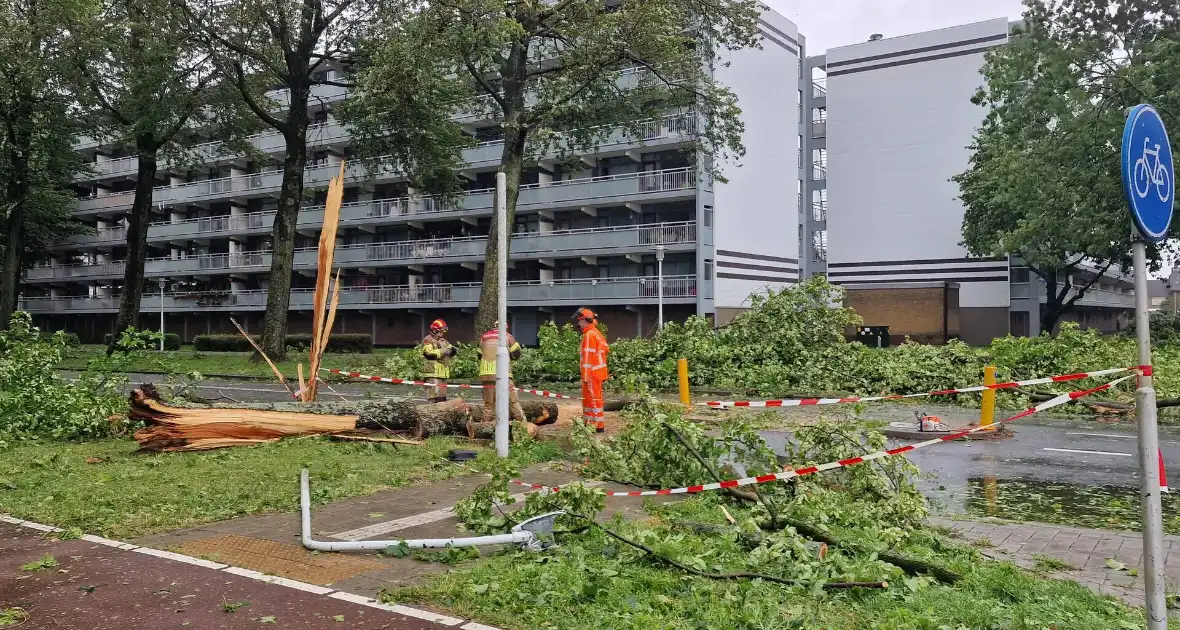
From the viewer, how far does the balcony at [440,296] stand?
134 feet

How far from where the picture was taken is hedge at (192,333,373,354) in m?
38.8

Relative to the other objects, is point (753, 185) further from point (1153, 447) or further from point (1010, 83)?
point (1153, 447)

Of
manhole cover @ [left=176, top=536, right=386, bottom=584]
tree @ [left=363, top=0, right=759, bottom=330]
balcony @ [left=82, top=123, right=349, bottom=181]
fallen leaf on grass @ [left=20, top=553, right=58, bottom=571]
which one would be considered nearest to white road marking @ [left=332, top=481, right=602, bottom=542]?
manhole cover @ [left=176, top=536, right=386, bottom=584]

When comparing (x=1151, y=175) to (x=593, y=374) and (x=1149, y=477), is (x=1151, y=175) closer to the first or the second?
(x=1149, y=477)

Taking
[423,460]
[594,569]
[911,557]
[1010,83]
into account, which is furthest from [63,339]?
[1010,83]

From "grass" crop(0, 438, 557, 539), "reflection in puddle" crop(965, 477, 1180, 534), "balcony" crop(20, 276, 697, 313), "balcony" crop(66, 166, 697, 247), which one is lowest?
"reflection in puddle" crop(965, 477, 1180, 534)

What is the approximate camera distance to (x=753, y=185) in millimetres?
44594

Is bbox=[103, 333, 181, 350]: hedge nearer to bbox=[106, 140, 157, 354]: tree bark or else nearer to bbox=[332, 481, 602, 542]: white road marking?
bbox=[106, 140, 157, 354]: tree bark

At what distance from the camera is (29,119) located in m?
32.1

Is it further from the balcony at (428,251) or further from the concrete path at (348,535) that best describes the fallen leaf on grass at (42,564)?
the balcony at (428,251)

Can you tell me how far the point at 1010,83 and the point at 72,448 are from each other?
1192 inches

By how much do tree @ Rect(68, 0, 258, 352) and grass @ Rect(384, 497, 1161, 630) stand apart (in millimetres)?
23686

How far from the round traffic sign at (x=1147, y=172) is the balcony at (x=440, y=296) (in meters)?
35.7

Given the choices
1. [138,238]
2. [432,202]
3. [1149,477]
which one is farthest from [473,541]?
[432,202]
